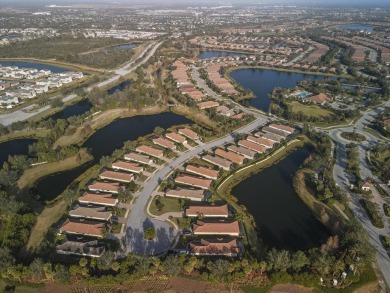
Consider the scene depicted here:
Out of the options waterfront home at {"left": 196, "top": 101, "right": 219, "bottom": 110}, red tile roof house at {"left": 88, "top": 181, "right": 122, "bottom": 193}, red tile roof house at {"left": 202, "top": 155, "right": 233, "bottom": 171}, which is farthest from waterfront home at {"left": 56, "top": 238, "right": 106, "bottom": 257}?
waterfront home at {"left": 196, "top": 101, "right": 219, "bottom": 110}

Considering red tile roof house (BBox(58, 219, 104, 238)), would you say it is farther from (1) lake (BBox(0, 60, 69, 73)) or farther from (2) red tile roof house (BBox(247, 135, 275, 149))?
(1) lake (BBox(0, 60, 69, 73))

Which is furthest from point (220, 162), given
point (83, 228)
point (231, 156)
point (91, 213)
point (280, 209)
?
point (83, 228)

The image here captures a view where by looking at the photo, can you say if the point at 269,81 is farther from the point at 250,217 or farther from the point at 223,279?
the point at 223,279

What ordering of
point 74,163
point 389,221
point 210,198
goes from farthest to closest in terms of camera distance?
point 74,163
point 210,198
point 389,221

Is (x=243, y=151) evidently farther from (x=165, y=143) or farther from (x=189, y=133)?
(x=165, y=143)

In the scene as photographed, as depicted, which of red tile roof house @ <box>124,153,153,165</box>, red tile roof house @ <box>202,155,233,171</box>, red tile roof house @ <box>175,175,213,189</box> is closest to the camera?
red tile roof house @ <box>175,175,213,189</box>

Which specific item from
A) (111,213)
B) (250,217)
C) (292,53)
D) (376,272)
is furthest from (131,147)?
(292,53)
